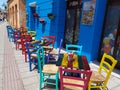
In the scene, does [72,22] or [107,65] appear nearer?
[107,65]

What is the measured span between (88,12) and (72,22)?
5.54 feet

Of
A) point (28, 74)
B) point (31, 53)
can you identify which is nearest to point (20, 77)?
point (28, 74)

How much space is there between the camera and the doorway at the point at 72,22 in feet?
20.7

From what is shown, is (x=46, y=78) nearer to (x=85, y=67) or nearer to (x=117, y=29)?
(x=85, y=67)

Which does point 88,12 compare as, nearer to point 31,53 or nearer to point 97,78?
point 31,53

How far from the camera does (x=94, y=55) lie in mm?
5203

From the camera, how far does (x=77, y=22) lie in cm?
639

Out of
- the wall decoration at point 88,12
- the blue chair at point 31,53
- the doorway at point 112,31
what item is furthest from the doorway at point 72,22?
the blue chair at point 31,53

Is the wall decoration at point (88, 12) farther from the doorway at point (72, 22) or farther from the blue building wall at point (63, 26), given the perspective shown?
the doorway at point (72, 22)

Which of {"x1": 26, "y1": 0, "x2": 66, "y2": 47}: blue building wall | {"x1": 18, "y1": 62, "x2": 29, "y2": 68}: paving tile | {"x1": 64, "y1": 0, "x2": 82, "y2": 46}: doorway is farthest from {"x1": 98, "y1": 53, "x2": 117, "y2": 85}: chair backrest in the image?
{"x1": 26, "y1": 0, "x2": 66, "y2": 47}: blue building wall

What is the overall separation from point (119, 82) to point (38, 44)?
9.19 feet

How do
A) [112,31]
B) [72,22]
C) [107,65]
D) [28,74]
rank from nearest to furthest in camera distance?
[107,65], [28,74], [112,31], [72,22]

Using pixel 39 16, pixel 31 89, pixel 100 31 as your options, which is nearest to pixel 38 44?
pixel 31 89

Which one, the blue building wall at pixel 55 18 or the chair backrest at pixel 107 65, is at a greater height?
the blue building wall at pixel 55 18
